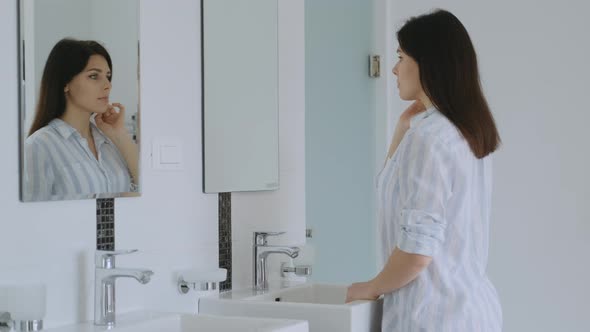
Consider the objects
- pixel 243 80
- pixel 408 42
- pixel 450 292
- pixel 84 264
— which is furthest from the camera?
pixel 243 80

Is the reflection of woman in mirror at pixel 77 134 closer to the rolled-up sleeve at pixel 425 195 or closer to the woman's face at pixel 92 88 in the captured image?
the woman's face at pixel 92 88

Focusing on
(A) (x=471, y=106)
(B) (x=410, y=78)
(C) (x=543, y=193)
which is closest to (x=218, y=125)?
(B) (x=410, y=78)

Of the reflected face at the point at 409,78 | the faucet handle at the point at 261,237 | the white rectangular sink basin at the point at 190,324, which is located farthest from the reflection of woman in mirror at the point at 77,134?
the reflected face at the point at 409,78

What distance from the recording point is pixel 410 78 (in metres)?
2.19

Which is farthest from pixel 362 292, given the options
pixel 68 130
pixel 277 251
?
pixel 68 130

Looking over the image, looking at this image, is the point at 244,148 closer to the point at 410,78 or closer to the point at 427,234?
the point at 410,78

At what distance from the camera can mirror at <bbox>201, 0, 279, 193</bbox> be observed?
2.35m

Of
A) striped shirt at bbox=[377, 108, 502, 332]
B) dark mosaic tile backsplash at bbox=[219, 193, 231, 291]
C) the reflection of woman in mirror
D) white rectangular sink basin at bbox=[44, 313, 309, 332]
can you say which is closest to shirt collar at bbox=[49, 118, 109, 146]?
the reflection of woman in mirror

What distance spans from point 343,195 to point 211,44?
4.40 feet

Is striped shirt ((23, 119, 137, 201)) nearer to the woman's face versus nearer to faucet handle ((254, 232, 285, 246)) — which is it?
the woman's face

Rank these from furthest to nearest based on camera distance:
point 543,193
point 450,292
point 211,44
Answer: point 543,193 → point 211,44 → point 450,292

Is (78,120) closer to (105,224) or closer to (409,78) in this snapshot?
(105,224)

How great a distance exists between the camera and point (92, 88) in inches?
75.7

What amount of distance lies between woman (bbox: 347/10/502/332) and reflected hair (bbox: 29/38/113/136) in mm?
761
